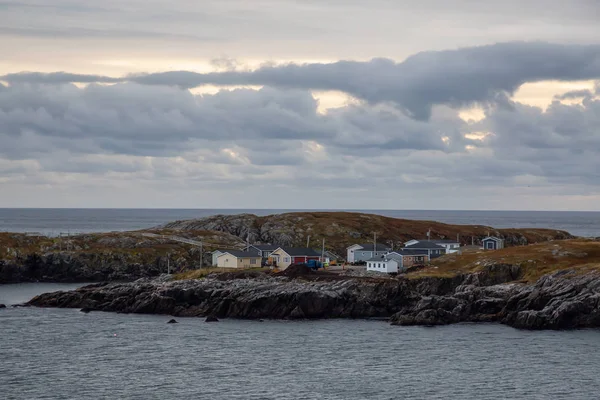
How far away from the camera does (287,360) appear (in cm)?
9881

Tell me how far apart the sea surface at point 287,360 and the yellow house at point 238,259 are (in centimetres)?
3664

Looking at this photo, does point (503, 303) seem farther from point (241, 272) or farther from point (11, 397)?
point (11, 397)

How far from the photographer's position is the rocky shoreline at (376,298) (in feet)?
393

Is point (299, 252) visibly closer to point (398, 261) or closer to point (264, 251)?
point (264, 251)

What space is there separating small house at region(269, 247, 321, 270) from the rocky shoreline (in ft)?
60.6

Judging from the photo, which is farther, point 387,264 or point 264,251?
point 264,251

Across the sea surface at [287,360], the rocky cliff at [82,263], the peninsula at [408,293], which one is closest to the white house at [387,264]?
Result: the peninsula at [408,293]

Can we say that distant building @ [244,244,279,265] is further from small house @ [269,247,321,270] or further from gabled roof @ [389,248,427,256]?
gabled roof @ [389,248,427,256]

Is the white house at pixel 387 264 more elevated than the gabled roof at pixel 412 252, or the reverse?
the gabled roof at pixel 412 252

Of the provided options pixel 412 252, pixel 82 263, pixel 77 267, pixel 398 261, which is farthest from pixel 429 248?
pixel 77 267

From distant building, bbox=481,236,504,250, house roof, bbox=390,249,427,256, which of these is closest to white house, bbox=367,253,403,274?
house roof, bbox=390,249,427,256

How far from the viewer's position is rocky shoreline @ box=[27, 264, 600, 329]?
120m

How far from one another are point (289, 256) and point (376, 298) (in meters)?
35.4

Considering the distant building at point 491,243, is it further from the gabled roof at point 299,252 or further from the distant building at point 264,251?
the distant building at point 264,251
